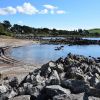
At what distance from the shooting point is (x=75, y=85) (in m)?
12.9

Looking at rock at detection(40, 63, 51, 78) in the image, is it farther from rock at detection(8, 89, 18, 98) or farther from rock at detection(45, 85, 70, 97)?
rock at detection(45, 85, 70, 97)

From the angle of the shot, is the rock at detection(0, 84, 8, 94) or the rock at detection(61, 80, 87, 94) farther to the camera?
the rock at detection(0, 84, 8, 94)

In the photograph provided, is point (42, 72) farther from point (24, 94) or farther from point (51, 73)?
point (24, 94)

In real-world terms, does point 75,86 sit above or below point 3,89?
above

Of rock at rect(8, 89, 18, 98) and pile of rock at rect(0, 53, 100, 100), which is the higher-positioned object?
pile of rock at rect(0, 53, 100, 100)

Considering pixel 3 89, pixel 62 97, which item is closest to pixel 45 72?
pixel 3 89

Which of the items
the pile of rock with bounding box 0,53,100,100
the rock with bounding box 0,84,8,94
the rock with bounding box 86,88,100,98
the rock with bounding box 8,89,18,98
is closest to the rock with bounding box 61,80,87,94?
the pile of rock with bounding box 0,53,100,100

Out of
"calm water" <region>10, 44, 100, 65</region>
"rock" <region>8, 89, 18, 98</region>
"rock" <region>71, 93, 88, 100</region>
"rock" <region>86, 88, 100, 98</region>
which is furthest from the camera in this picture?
"calm water" <region>10, 44, 100, 65</region>

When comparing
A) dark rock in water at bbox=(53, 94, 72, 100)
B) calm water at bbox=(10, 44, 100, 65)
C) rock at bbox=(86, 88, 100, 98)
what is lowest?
calm water at bbox=(10, 44, 100, 65)

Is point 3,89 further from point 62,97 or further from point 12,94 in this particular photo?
point 62,97

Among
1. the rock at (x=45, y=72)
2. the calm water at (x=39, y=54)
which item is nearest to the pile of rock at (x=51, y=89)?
the rock at (x=45, y=72)

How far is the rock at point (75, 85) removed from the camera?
12577 mm

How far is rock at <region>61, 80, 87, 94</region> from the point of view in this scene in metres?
12.6

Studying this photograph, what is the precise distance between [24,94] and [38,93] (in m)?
0.62
